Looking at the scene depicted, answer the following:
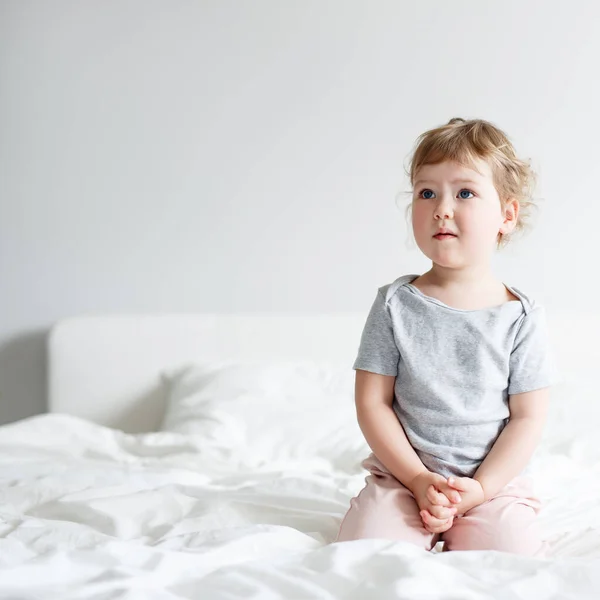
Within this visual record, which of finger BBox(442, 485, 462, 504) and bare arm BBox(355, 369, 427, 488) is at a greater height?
bare arm BBox(355, 369, 427, 488)

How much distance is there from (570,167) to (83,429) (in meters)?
1.58

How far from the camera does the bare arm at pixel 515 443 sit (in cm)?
127

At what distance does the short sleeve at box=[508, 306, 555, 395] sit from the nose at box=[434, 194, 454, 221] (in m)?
0.21

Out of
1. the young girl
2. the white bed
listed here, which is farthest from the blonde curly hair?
the white bed

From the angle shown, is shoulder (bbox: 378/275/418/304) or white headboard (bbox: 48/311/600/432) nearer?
shoulder (bbox: 378/275/418/304)

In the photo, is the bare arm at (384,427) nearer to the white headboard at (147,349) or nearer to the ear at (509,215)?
the ear at (509,215)

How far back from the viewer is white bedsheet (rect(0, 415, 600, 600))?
3.12ft

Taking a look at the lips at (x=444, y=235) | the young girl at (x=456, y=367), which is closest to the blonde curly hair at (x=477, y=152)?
the young girl at (x=456, y=367)

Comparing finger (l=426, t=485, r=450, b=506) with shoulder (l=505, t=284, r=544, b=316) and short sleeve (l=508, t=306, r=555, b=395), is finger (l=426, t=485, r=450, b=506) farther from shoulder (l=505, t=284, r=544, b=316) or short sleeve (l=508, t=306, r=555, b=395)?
shoulder (l=505, t=284, r=544, b=316)

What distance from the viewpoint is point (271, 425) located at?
2.12 m

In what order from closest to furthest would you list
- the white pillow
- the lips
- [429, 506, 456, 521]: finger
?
1. [429, 506, 456, 521]: finger
2. the lips
3. the white pillow

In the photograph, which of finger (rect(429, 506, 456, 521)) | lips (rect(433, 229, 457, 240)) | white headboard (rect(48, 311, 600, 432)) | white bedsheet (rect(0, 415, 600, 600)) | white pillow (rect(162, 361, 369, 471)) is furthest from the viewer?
white headboard (rect(48, 311, 600, 432))

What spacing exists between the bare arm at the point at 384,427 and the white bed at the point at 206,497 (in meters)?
0.17

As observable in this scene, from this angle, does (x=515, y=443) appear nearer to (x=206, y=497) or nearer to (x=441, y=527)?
(x=441, y=527)
